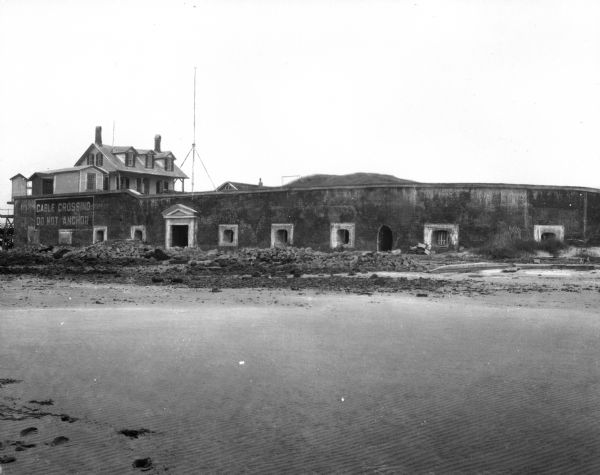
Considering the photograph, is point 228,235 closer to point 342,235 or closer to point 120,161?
point 342,235

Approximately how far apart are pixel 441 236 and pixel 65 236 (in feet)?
86.7

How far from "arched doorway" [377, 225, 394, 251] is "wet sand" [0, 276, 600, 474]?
907 inches

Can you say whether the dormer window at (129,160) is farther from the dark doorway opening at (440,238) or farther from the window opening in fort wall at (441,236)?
the dark doorway opening at (440,238)

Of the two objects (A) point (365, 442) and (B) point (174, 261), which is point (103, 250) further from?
(A) point (365, 442)

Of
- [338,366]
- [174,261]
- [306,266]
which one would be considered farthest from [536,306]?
[174,261]

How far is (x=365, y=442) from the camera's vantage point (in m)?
4.14

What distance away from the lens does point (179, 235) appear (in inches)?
1540

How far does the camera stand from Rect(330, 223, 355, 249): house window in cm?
3309

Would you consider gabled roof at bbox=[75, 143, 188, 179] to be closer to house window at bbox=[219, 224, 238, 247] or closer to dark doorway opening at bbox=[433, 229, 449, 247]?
Result: house window at bbox=[219, 224, 238, 247]

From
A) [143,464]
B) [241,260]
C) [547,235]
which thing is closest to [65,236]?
[241,260]

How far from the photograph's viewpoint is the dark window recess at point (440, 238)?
3131cm

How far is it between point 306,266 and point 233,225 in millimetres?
→ 14102

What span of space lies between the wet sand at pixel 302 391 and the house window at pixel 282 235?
24292mm

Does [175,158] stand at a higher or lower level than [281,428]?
higher
